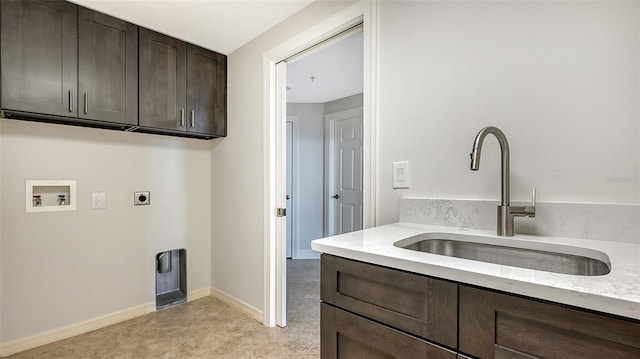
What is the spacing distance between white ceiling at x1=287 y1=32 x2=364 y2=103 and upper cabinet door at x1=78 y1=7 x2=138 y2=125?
3.68 ft

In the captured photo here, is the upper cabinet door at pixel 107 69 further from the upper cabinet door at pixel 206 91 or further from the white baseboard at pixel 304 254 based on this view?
the white baseboard at pixel 304 254

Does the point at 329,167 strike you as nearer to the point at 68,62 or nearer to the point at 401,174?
the point at 401,174

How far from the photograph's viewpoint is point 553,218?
105cm

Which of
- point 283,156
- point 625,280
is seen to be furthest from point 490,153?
point 283,156

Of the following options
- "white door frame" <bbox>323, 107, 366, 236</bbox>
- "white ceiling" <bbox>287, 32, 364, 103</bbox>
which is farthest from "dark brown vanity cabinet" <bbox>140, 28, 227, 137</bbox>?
"white door frame" <bbox>323, 107, 366, 236</bbox>

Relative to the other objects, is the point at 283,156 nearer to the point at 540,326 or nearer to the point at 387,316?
the point at 387,316

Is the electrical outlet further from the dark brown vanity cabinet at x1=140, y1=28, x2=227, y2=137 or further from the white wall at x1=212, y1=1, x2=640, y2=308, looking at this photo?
the white wall at x1=212, y1=1, x2=640, y2=308

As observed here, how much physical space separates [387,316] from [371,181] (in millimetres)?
869

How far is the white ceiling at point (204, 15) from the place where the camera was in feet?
6.36

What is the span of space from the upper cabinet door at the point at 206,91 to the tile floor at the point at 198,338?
→ 1.49 metres

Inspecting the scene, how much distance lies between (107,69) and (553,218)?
8.48 ft

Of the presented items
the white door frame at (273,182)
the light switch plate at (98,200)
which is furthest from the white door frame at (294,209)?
the light switch plate at (98,200)

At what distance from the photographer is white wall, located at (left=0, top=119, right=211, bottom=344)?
6.40 feet

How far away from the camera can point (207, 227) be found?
2.90 m
